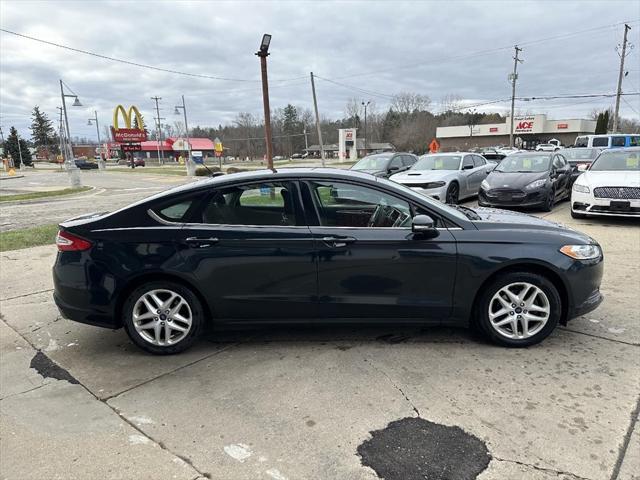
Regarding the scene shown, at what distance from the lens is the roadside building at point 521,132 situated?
2886 inches

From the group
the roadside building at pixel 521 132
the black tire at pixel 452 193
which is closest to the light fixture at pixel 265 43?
the black tire at pixel 452 193

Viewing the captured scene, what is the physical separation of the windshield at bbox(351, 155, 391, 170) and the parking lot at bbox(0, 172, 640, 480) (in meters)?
10.8

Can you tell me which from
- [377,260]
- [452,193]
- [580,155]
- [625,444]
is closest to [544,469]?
[625,444]

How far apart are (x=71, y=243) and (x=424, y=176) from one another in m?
9.98

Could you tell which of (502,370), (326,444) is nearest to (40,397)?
(326,444)

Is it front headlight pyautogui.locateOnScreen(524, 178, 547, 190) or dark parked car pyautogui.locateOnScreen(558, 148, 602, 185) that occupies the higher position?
dark parked car pyautogui.locateOnScreen(558, 148, 602, 185)

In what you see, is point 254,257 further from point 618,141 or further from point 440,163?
point 618,141

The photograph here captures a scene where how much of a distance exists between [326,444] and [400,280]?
149 cm

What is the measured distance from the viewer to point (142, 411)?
10.2 ft

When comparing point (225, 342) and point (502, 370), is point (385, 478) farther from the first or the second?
point (225, 342)

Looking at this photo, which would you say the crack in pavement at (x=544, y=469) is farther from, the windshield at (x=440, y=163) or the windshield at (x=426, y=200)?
the windshield at (x=440, y=163)

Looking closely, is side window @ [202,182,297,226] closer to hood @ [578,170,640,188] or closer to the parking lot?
the parking lot

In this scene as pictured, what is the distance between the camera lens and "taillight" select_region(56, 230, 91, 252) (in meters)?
3.83

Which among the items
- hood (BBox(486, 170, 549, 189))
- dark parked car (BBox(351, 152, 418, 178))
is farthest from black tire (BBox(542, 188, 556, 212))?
dark parked car (BBox(351, 152, 418, 178))
